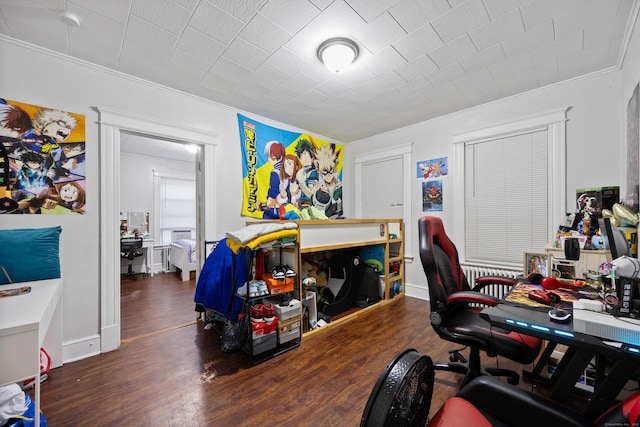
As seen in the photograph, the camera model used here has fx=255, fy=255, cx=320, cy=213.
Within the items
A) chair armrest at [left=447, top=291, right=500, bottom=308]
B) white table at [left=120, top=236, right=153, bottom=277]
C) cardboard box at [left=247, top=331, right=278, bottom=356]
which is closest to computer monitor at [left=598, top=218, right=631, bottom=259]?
chair armrest at [left=447, top=291, right=500, bottom=308]

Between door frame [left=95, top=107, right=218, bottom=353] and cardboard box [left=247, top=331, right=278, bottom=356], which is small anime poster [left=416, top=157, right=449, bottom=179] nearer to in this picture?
cardboard box [left=247, top=331, right=278, bottom=356]

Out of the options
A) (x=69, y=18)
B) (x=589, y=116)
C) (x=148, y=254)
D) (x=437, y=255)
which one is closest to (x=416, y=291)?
(x=437, y=255)

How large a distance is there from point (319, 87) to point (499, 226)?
9.10ft

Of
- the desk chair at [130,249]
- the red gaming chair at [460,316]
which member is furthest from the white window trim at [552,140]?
the desk chair at [130,249]

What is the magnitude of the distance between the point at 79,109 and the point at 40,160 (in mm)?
543

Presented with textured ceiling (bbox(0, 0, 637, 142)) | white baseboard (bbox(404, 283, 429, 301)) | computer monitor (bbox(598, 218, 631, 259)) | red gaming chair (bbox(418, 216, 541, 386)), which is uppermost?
textured ceiling (bbox(0, 0, 637, 142))

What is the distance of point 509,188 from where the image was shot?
3.13 metres

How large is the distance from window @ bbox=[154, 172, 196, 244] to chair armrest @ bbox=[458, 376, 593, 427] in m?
6.60

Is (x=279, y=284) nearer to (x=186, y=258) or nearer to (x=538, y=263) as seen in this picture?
(x=538, y=263)

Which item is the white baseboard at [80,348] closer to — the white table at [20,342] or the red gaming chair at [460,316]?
the white table at [20,342]

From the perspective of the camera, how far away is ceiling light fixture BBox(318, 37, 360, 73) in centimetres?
205

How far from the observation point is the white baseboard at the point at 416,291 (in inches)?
148

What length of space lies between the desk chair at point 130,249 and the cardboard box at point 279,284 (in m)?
3.96

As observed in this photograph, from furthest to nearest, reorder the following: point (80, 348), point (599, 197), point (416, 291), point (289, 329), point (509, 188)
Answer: point (416, 291)
point (509, 188)
point (599, 197)
point (289, 329)
point (80, 348)
